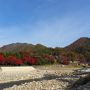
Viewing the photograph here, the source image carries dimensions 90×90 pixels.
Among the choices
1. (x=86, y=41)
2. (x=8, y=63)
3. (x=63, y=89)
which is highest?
(x=86, y=41)

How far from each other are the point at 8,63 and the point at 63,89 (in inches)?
1188

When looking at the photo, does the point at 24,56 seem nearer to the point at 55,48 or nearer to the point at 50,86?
the point at 55,48

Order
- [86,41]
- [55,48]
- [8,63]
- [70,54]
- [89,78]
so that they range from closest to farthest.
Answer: [89,78], [8,63], [70,54], [55,48], [86,41]

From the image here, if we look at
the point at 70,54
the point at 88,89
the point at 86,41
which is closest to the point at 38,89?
the point at 88,89

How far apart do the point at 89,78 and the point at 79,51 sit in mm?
48840

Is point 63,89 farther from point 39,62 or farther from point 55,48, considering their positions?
point 55,48

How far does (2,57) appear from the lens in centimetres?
5003

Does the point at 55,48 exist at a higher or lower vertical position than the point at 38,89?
higher

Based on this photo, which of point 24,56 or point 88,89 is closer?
point 88,89

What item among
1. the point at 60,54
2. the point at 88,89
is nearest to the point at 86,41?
the point at 60,54

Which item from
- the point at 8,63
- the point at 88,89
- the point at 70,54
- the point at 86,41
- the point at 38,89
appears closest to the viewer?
the point at 88,89

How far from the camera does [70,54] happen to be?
58.5m

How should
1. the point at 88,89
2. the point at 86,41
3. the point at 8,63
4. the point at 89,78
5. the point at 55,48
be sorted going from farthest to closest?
the point at 86,41
the point at 55,48
the point at 8,63
the point at 89,78
the point at 88,89

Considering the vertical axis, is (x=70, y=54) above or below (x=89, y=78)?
above
